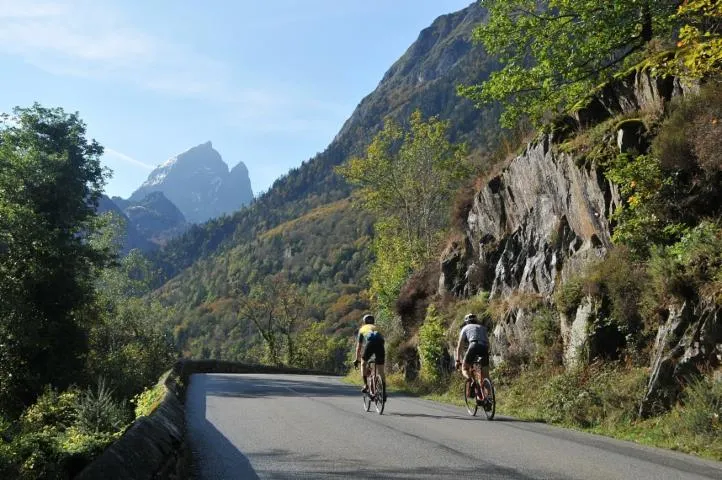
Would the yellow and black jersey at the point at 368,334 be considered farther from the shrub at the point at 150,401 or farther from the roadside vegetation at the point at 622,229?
the shrub at the point at 150,401

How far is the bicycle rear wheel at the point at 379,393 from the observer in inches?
487

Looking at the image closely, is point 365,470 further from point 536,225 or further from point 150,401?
point 536,225

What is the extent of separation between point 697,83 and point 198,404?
45.3ft

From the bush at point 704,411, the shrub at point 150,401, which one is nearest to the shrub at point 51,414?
the shrub at point 150,401

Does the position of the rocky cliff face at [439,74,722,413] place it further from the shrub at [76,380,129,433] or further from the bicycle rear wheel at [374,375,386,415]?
the shrub at [76,380,129,433]

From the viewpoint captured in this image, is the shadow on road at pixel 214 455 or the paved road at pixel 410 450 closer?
the paved road at pixel 410 450

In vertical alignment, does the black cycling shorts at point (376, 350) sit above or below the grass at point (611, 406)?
above

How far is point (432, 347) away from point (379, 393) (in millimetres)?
6115

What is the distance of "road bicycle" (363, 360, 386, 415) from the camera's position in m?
12.5

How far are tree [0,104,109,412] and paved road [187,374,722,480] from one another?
643 inches

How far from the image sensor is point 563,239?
14.7 metres

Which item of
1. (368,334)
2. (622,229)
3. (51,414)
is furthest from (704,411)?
(51,414)

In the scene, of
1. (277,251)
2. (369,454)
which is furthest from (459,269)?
(277,251)

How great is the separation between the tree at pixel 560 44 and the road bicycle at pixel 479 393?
832 centimetres
